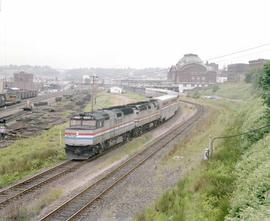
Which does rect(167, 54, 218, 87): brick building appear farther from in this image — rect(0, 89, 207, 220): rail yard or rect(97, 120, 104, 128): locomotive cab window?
rect(97, 120, 104, 128): locomotive cab window

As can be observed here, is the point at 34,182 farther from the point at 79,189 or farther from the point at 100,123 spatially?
the point at 100,123

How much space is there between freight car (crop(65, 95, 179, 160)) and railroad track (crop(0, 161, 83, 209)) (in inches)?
47.3

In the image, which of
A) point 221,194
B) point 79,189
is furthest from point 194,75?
point 221,194

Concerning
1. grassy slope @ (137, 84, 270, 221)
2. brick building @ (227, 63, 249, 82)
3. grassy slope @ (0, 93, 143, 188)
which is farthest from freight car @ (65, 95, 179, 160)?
brick building @ (227, 63, 249, 82)

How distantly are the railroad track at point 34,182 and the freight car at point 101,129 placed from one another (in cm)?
120

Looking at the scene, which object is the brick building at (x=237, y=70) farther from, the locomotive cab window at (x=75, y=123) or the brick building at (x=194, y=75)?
the locomotive cab window at (x=75, y=123)

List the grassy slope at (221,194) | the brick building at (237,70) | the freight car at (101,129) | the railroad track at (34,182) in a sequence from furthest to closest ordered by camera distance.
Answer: the brick building at (237,70) < the freight car at (101,129) < the railroad track at (34,182) < the grassy slope at (221,194)

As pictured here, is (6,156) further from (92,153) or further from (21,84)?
(21,84)

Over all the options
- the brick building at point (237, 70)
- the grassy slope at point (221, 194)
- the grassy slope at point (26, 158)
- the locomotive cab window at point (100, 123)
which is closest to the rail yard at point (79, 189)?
the grassy slope at point (26, 158)

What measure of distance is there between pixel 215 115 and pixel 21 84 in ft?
404

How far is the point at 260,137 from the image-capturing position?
23031 millimetres

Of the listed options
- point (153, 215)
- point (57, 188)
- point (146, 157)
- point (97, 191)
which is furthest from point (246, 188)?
point (146, 157)

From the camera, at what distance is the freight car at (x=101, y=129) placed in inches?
1073

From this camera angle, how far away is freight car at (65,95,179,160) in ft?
89.4
